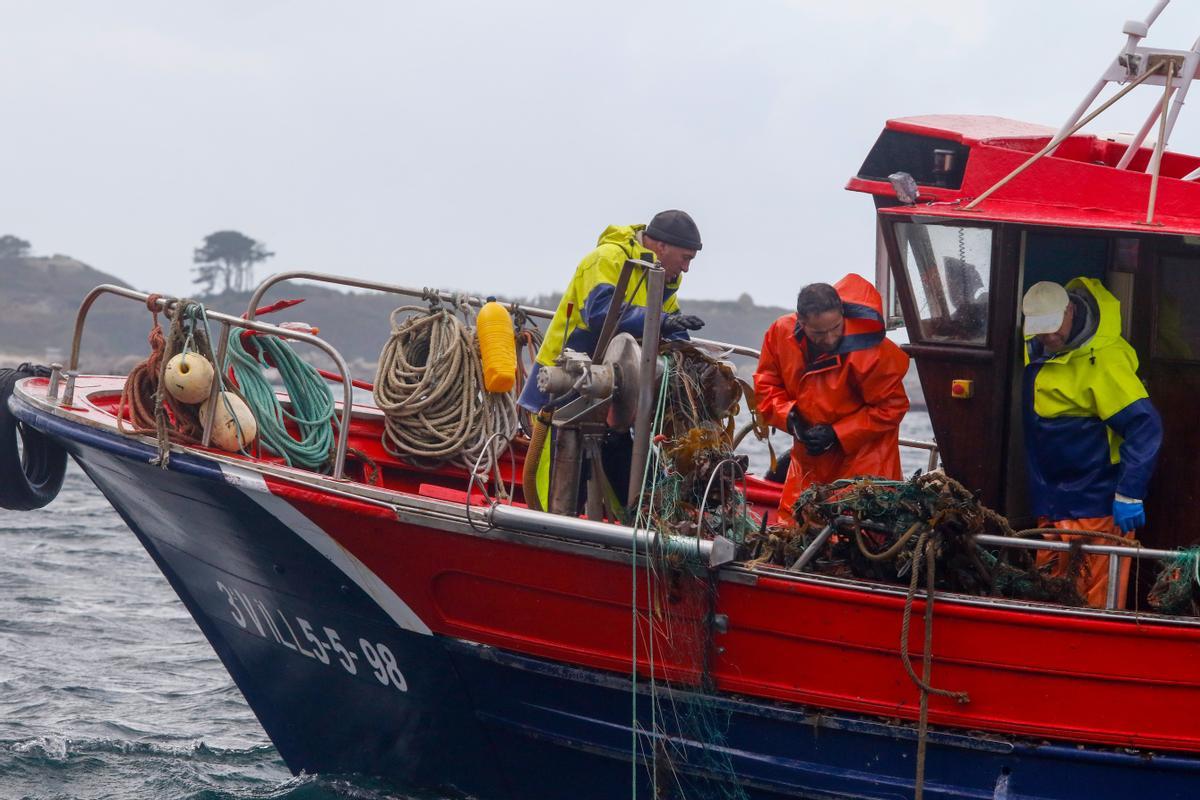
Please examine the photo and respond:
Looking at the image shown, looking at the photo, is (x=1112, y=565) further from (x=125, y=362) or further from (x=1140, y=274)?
(x=125, y=362)

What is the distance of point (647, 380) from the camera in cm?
507

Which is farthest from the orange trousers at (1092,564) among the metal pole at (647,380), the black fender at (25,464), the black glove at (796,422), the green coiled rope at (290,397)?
the black fender at (25,464)

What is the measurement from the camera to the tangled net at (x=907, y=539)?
4633 millimetres

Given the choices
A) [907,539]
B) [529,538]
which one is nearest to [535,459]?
[529,538]

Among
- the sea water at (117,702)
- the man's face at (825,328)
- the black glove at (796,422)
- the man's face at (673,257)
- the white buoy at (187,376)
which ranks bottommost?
the sea water at (117,702)

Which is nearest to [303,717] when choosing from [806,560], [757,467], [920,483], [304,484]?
[304,484]

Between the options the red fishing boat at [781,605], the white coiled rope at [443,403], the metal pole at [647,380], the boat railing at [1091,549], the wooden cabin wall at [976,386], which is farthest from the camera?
the white coiled rope at [443,403]

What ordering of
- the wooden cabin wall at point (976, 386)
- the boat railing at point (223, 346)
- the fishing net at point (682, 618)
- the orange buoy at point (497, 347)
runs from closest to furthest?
the fishing net at point (682, 618) < the wooden cabin wall at point (976, 386) < the boat railing at point (223, 346) < the orange buoy at point (497, 347)

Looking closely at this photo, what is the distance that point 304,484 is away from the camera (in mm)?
5379

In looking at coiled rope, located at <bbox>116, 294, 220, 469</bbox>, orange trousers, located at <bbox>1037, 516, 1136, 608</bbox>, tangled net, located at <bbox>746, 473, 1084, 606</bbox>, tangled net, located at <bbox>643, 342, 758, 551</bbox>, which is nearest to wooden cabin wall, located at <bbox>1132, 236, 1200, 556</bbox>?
orange trousers, located at <bbox>1037, 516, 1136, 608</bbox>

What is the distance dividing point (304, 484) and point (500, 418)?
1.78m

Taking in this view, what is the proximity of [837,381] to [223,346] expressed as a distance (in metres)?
2.59

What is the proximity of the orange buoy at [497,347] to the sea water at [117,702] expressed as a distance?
1921mm

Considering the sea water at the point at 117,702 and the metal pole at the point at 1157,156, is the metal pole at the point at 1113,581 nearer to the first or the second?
the metal pole at the point at 1157,156
